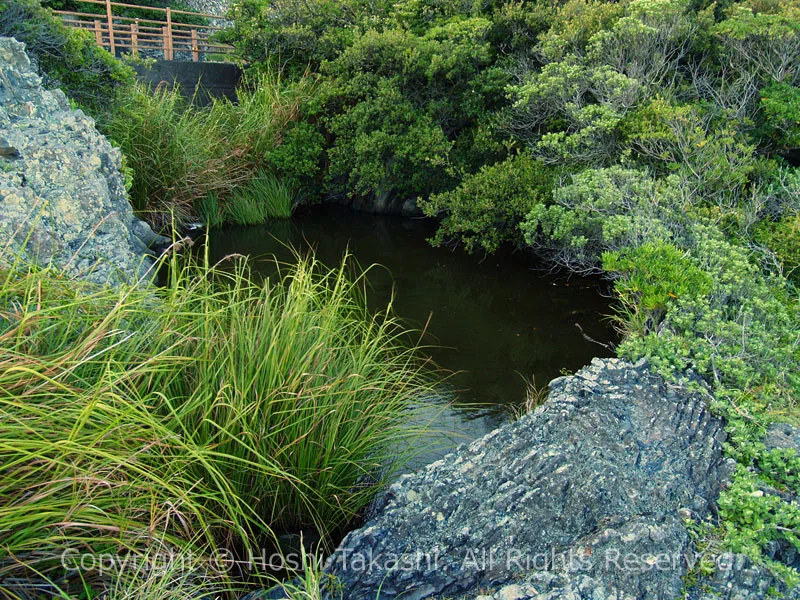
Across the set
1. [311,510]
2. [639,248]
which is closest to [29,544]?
[311,510]

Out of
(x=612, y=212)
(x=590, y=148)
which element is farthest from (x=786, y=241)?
(x=590, y=148)

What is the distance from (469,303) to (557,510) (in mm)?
4468

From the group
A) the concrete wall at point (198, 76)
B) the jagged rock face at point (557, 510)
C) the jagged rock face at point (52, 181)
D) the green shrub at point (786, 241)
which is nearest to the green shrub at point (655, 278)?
the jagged rock face at point (557, 510)

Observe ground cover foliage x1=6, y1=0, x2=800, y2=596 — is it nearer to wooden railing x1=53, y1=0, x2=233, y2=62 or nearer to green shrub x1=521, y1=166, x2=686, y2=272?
green shrub x1=521, y1=166, x2=686, y2=272

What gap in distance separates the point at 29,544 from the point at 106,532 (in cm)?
27

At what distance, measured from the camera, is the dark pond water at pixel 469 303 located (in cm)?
514

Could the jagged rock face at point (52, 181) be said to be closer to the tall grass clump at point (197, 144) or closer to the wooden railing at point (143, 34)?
the tall grass clump at point (197, 144)

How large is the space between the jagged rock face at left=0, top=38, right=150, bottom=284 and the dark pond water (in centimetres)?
125

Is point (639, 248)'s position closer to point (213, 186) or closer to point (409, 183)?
point (409, 183)

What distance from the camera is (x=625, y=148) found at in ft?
22.4

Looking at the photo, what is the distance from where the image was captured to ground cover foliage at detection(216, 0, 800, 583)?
369 centimetres

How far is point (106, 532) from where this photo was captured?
7.20 feet

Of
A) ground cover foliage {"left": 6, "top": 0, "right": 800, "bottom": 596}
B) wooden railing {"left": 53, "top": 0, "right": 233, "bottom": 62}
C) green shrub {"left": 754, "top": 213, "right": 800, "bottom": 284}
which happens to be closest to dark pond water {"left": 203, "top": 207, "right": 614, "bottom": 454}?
ground cover foliage {"left": 6, "top": 0, "right": 800, "bottom": 596}

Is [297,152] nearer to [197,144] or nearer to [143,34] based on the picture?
[197,144]
